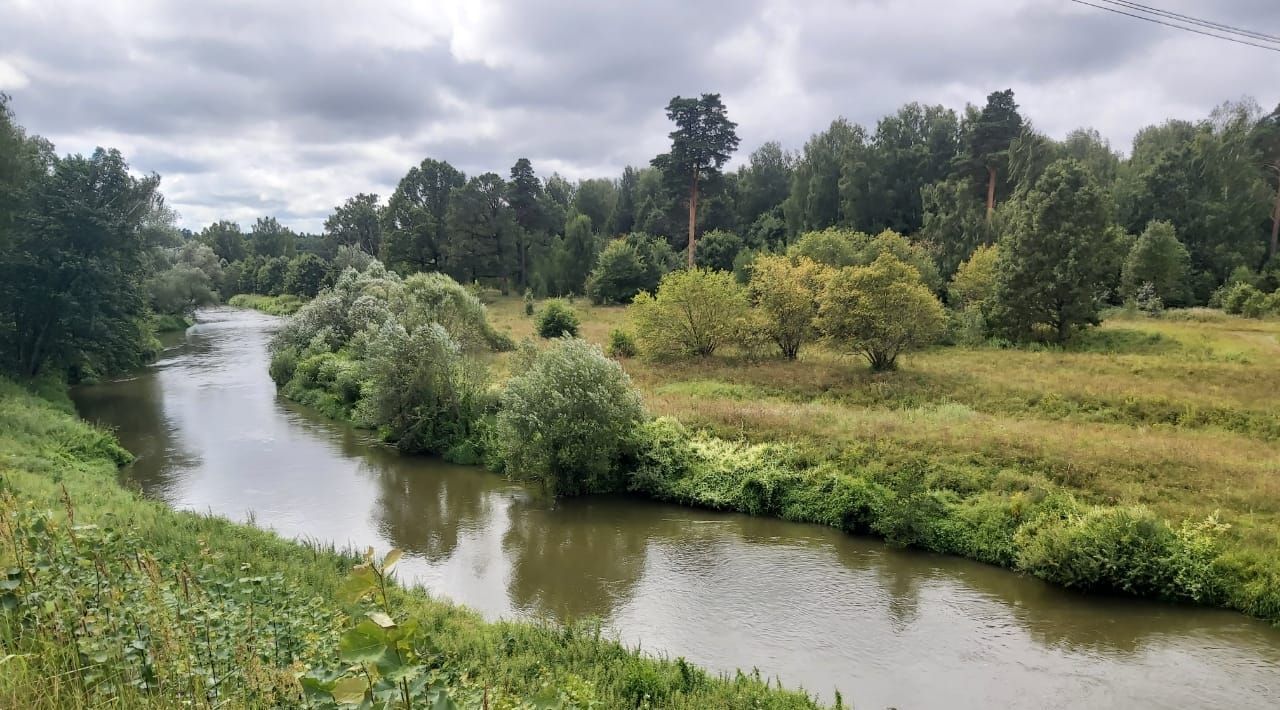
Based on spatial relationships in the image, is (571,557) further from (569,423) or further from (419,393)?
(419,393)

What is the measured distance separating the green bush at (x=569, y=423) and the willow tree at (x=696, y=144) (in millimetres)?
32182

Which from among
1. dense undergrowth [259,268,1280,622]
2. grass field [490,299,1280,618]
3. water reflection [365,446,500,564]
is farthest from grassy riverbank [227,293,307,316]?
grass field [490,299,1280,618]

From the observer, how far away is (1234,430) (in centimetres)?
2031

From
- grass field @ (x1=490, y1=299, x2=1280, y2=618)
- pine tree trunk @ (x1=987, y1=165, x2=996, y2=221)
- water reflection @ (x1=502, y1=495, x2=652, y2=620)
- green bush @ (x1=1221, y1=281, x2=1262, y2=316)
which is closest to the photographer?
water reflection @ (x1=502, y1=495, x2=652, y2=620)

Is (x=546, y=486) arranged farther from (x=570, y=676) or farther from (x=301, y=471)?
(x=570, y=676)

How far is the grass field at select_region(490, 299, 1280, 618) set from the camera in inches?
627

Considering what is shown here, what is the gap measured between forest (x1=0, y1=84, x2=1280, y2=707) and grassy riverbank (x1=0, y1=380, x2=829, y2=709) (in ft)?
0.15

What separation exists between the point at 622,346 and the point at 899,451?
2027cm

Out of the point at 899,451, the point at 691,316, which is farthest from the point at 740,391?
the point at 899,451

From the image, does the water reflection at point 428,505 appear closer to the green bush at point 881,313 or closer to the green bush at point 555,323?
the green bush at point 881,313

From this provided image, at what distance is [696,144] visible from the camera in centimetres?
5125

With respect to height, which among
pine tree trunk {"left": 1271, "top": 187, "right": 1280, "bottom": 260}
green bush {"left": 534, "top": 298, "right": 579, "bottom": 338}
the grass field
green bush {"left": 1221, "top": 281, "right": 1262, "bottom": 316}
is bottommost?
the grass field

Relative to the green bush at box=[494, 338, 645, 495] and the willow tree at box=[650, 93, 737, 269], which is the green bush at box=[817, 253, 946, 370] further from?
the willow tree at box=[650, 93, 737, 269]

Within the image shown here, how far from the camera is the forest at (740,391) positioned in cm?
661
